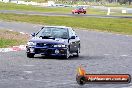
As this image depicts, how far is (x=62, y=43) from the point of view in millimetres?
22094

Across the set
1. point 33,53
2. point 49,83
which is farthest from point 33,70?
point 33,53

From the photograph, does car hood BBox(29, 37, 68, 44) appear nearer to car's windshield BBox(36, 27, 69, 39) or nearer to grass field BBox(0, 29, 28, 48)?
car's windshield BBox(36, 27, 69, 39)

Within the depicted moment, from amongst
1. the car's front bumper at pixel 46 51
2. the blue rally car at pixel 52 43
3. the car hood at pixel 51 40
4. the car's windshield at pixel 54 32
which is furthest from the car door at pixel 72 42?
the car's front bumper at pixel 46 51

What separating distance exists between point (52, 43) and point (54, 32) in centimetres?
129

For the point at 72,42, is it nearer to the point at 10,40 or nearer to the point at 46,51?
the point at 46,51

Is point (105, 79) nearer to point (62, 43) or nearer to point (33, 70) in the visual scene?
point (33, 70)

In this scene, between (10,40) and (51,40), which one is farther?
(10,40)

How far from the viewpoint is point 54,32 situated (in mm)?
23016

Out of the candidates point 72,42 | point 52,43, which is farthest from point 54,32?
point 52,43

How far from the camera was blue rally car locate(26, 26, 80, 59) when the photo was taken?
71.2 ft

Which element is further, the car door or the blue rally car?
the car door

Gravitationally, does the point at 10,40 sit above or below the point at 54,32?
below

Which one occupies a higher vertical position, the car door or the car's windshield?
the car's windshield

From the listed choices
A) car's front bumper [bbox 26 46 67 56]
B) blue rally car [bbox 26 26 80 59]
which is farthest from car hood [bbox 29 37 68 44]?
car's front bumper [bbox 26 46 67 56]
